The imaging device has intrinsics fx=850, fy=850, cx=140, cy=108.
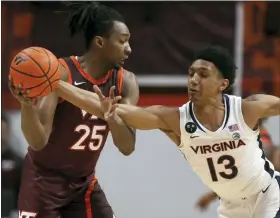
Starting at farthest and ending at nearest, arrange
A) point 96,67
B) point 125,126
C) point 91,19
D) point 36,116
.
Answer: point 91,19
point 96,67
point 125,126
point 36,116

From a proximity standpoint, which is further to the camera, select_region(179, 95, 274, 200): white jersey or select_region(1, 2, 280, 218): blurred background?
select_region(1, 2, 280, 218): blurred background

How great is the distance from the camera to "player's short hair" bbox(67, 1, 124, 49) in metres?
5.36

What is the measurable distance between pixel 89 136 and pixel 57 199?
44cm

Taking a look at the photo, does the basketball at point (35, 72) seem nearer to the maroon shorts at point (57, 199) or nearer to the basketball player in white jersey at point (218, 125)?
the basketball player in white jersey at point (218, 125)

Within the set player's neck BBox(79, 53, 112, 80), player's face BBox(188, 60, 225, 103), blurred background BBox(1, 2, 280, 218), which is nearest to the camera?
player's face BBox(188, 60, 225, 103)

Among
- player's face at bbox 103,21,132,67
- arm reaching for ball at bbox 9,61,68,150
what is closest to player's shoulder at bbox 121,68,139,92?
player's face at bbox 103,21,132,67

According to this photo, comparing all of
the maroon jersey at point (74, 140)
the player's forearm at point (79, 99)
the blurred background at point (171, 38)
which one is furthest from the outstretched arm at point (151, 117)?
the blurred background at point (171, 38)

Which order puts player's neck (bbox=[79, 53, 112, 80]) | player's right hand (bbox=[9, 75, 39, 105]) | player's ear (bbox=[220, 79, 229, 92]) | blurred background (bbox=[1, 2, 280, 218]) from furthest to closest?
blurred background (bbox=[1, 2, 280, 218])
player's neck (bbox=[79, 53, 112, 80])
player's ear (bbox=[220, 79, 229, 92])
player's right hand (bbox=[9, 75, 39, 105])

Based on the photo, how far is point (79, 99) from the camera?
4.98m

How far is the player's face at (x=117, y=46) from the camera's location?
529 cm

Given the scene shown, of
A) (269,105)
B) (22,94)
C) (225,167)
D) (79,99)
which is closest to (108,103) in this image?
(79,99)

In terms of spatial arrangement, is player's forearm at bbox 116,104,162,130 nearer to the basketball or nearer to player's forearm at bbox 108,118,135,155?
player's forearm at bbox 108,118,135,155

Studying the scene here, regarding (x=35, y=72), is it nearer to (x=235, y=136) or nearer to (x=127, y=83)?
(x=127, y=83)

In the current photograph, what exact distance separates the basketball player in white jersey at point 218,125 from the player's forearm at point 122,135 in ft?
0.15
